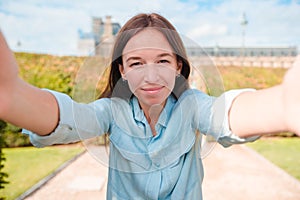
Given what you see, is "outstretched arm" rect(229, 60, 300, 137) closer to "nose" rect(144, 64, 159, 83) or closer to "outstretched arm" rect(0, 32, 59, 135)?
"nose" rect(144, 64, 159, 83)

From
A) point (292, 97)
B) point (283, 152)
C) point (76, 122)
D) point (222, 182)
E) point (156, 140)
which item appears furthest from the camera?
point (283, 152)

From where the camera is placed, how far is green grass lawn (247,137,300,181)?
689cm

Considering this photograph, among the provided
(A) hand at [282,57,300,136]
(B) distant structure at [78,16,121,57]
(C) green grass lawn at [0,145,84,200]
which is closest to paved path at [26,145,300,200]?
(C) green grass lawn at [0,145,84,200]

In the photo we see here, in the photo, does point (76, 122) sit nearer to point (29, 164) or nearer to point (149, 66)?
point (149, 66)

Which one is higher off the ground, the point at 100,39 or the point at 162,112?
the point at 100,39

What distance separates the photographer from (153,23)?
48.1 inches

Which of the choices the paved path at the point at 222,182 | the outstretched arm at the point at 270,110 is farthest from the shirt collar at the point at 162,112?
the paved path at the point at 222,182

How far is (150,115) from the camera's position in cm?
129

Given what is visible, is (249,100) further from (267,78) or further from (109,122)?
(267,78)

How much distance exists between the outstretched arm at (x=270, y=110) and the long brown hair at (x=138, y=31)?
25 cm

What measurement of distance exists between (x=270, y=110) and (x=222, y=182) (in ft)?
16.2

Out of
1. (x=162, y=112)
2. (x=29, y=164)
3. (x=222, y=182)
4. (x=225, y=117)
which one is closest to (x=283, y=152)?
(x=222, y=182)

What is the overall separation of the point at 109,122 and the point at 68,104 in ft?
0.76

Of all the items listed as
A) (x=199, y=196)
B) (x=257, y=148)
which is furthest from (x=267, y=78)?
(x=199, y=196)
